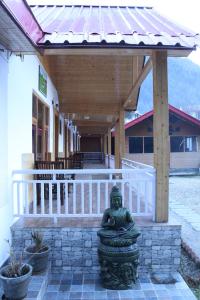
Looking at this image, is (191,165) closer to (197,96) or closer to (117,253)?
(117,253)

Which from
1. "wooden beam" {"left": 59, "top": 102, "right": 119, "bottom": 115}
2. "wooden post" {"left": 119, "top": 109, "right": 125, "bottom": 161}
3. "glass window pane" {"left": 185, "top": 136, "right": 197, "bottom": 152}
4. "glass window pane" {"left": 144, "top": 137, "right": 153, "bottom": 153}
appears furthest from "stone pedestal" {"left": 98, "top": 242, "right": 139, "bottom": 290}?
"glass window pane" {"left": 185, "top": 136, "right": 197, "bottom": 152}

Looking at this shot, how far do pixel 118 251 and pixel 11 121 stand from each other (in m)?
2.27

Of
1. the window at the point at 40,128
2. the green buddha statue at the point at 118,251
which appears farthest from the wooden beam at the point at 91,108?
the green buddha statue at the point at 118,251

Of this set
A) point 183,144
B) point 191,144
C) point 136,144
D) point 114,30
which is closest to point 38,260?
point 114,30

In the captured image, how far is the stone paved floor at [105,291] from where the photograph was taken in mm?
3621

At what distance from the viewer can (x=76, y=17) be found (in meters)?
5.73

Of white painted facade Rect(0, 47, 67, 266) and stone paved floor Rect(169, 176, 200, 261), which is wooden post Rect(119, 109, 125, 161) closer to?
stone paved floor Rect(169, 176, 200, 261)

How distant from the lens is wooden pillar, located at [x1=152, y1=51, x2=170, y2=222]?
4469 mm

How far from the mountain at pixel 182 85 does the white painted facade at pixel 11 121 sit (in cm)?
7582

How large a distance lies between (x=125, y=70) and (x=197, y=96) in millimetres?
94556

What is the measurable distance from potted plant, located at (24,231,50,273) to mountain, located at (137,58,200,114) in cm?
7721

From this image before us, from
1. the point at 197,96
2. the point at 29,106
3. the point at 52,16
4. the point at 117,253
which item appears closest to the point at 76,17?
the point at 52,16

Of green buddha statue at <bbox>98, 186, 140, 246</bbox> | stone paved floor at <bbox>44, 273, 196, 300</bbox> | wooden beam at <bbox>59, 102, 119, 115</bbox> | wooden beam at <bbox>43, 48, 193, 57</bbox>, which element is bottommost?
stone paved floor at <bbox>44, 273, 196, 300</bbox>

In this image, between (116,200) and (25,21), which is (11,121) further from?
(116,200)
